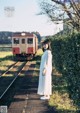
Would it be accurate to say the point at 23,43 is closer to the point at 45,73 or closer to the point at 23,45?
the point at 23,45

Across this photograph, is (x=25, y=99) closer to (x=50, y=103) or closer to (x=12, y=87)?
(x=50, y=103)

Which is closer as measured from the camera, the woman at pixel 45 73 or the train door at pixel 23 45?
the woman at pixel 45 73

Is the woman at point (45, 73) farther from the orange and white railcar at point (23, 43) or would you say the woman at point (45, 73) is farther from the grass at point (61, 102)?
the orange and white railcar at point (23, 43)

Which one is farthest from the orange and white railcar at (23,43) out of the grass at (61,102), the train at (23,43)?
the grass at (61,102)

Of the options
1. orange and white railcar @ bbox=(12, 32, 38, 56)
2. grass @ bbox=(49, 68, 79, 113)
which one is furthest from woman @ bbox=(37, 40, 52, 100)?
orange and white railcar @ bbox=(12, 32, 38, 56)

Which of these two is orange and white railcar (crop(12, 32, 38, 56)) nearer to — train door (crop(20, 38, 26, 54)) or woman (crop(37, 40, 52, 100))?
train door (crop(20, 38, 26, 54))

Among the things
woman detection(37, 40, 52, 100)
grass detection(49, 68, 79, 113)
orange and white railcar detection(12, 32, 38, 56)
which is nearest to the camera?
grass detection(49, 68, 79, 113)

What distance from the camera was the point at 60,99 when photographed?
1430cm

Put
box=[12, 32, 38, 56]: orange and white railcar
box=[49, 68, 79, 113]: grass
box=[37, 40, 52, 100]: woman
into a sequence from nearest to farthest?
box=[49, 68, 79, 113]: grass, box=[37, 40, 52, 100]: woman, box=[12, 32, 38, 56]: orange and white railcar

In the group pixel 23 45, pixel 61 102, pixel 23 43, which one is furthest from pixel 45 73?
pixel 23 43

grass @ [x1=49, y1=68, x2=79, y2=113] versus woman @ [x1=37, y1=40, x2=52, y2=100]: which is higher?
woman @ [x1=37, y1=40, x2=52, y2=100]

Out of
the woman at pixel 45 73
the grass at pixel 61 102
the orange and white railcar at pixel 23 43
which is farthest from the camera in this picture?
the orange and white railcar at pixel 23 43

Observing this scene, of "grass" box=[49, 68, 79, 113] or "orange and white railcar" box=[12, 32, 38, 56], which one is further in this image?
"orange and white railcar" box=[12, 32, 38, 56]

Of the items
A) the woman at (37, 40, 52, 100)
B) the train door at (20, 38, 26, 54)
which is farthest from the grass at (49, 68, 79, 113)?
the train door at (20, 38, 26, 54)
